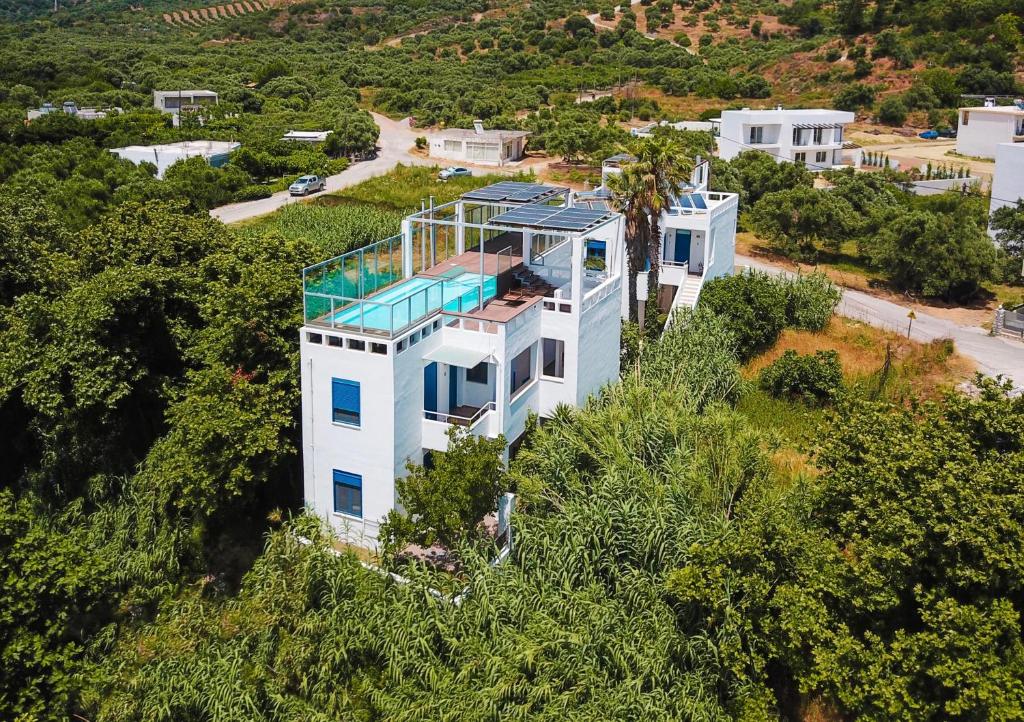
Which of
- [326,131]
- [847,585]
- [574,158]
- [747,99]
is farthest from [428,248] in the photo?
[747,99]

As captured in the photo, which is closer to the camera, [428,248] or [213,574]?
[213,574]

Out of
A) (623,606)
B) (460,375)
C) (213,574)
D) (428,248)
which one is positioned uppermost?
(428,248)

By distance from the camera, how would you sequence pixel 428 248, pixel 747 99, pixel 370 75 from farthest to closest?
pixel 370 75
pixel 747 99
pixel 428 248

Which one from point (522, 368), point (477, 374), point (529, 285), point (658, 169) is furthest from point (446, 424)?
point (658, 169)

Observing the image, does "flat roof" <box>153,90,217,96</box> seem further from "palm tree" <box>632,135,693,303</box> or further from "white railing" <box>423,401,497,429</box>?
"white railing" <box>423,401,497,429</box>

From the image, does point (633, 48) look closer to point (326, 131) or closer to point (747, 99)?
point (747, 99)

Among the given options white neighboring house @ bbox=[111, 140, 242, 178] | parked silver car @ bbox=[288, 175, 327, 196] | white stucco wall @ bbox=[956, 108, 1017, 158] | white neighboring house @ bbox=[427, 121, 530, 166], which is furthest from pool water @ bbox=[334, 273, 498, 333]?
white stucco wall @ bbox=[956, 108, 1017, 158]
